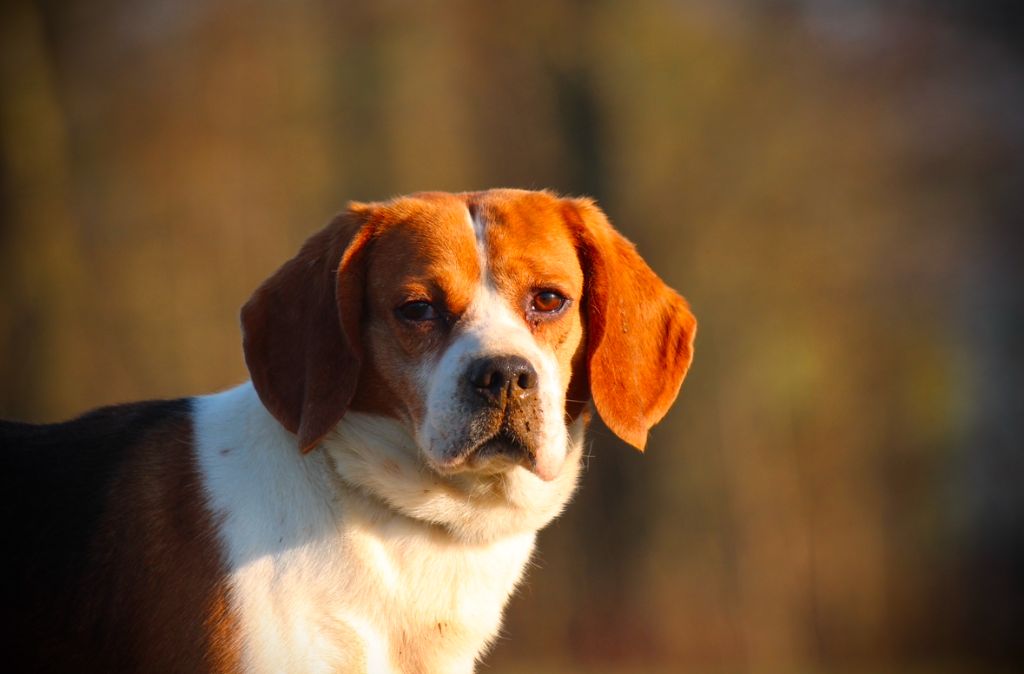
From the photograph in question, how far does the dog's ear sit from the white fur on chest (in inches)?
6.1

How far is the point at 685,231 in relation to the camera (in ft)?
48.3

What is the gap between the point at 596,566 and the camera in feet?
46.9

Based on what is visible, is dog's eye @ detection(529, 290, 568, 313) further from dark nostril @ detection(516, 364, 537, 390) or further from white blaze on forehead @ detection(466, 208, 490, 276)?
dark nostril @ detection(516, 364, 537, 390)

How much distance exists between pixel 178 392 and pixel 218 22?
4.97 meters

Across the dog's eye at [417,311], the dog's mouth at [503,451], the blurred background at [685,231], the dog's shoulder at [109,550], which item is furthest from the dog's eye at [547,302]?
the blurred background at [685,231]

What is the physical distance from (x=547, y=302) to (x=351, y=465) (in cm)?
84

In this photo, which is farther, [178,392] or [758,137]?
[758,137]

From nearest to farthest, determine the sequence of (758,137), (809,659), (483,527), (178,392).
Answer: (483,527)
(809,659)
(178,392)
(758,137)

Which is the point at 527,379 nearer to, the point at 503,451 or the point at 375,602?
the point at 503,451

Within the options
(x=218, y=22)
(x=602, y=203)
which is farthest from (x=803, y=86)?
(x=218, y=22)

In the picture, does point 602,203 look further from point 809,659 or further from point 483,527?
point 483,527

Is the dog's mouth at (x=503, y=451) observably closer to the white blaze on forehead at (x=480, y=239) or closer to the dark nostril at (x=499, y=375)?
the dark nostril at (x=499, y=375)

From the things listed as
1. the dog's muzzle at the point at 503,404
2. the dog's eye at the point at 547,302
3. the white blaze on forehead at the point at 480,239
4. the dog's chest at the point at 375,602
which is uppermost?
the white blaze on forehead at the point at 480,239

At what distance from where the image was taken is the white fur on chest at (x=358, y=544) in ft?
12.0
